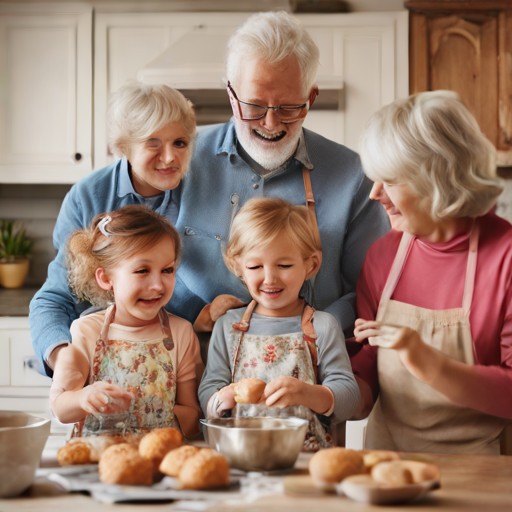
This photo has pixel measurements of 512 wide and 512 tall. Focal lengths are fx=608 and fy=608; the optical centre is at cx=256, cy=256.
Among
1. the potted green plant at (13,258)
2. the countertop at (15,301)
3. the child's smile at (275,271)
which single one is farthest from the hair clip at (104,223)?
the potted green plant at (13,258)

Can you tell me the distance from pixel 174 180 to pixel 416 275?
1.73ft

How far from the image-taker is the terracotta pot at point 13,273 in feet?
9.46

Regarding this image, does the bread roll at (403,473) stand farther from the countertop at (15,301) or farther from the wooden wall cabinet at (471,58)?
the wooden wall cabinet at (471,58)

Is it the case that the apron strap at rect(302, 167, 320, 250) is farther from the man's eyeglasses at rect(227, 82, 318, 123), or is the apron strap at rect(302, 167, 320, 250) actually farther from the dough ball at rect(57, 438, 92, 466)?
the dough ball at rect(57, 438, 92, 466)

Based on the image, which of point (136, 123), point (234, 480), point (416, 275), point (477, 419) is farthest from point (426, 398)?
point (136, 123)

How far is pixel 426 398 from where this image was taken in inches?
45.9

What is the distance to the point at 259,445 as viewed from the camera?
0.78 m

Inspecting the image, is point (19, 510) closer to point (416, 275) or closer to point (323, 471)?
point (323, 471)

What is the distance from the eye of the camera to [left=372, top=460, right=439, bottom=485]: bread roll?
712 millimetres

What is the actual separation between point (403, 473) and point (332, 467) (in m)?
0.08

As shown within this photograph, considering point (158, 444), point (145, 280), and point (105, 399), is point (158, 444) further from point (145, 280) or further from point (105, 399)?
point (145, 280)

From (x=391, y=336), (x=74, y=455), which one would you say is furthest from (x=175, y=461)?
(x=391, y=336)

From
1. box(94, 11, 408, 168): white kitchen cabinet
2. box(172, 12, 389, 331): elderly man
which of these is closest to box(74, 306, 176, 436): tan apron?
box(172, 12, 389, 331): elderly man

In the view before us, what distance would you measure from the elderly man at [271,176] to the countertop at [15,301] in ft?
4.57
